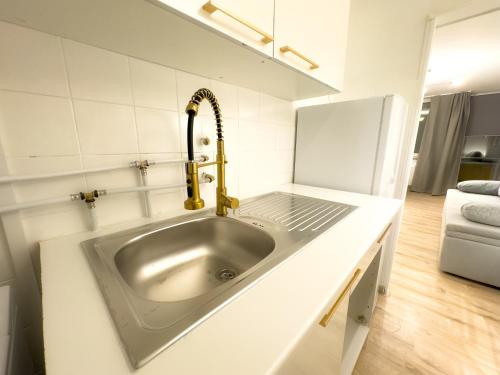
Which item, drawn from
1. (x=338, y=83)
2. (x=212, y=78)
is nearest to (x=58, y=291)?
(x=212, y=78)

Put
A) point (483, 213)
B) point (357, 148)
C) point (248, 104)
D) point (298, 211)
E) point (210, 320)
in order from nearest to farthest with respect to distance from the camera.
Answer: point (210, 320), point (298, 211), point (248, 104), point (357, 148), point (483, 213)

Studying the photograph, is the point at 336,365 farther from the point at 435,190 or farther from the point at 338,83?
the point at 435,190

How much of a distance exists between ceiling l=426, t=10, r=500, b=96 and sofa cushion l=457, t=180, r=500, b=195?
5.33ft

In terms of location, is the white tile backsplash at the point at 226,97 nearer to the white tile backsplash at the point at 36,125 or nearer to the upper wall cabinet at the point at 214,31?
the upper wall cabinet at the point at 214,31

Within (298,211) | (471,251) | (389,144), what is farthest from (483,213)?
(298,211)

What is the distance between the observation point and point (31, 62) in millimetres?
512

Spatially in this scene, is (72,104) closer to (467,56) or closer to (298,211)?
(298,211)

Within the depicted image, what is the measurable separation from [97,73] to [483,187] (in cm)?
418

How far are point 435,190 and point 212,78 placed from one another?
575 centimetres

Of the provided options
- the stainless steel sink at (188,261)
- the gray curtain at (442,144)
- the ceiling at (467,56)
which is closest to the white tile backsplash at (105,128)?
the stainless steel sink at (188,261)

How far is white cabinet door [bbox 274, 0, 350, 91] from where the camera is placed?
650 millimetres

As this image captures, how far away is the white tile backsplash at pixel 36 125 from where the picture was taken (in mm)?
502

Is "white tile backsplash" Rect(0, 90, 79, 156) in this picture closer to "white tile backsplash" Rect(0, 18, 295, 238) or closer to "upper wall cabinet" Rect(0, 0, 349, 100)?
"white tile backsplash" Rect(0, 18, 295, 238)

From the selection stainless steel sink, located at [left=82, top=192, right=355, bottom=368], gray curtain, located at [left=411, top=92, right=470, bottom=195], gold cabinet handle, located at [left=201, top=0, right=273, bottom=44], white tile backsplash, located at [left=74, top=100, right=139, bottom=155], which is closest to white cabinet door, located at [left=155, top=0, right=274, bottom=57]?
gold cabinet handle, located at [left=201, top=0, right=273, bottom=44]
